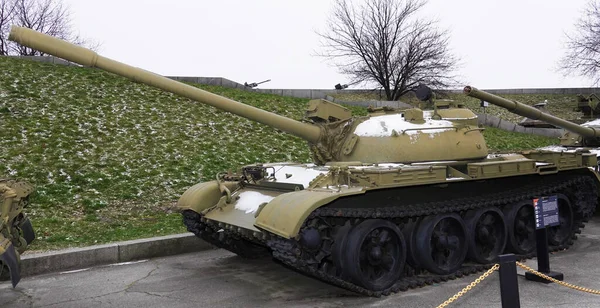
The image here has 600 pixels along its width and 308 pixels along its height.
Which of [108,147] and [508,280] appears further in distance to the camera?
[108,147]

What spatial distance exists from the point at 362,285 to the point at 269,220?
130cm

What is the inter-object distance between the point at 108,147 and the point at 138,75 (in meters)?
6.99

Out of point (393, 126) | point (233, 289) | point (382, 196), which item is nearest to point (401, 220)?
point (382, 196)

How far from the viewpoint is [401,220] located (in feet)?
22.3

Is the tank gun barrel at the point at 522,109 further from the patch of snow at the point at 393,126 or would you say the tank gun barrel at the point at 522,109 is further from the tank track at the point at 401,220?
the tank track at the point at 401,220

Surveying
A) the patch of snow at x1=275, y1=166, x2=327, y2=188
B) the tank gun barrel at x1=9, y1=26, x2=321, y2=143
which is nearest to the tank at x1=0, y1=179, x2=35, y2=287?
the tank gun barrel at x1=9, y1=26, x2=321, y2=143

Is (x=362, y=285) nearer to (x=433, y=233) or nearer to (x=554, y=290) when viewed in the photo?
(x=433, y=233)

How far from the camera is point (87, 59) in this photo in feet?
19.6

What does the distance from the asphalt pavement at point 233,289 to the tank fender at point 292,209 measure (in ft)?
3.24

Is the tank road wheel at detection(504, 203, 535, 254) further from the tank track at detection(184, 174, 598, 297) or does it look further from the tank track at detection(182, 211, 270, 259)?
the tank track at detection(182, 211, 270, 259)

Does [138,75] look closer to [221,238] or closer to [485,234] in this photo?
[221,238]

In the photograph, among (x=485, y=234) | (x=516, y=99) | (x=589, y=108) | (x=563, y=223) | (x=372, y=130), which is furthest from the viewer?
(x=516, y=99)

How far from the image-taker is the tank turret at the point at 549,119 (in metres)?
8.22

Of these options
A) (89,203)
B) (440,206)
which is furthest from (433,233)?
(89,203)
